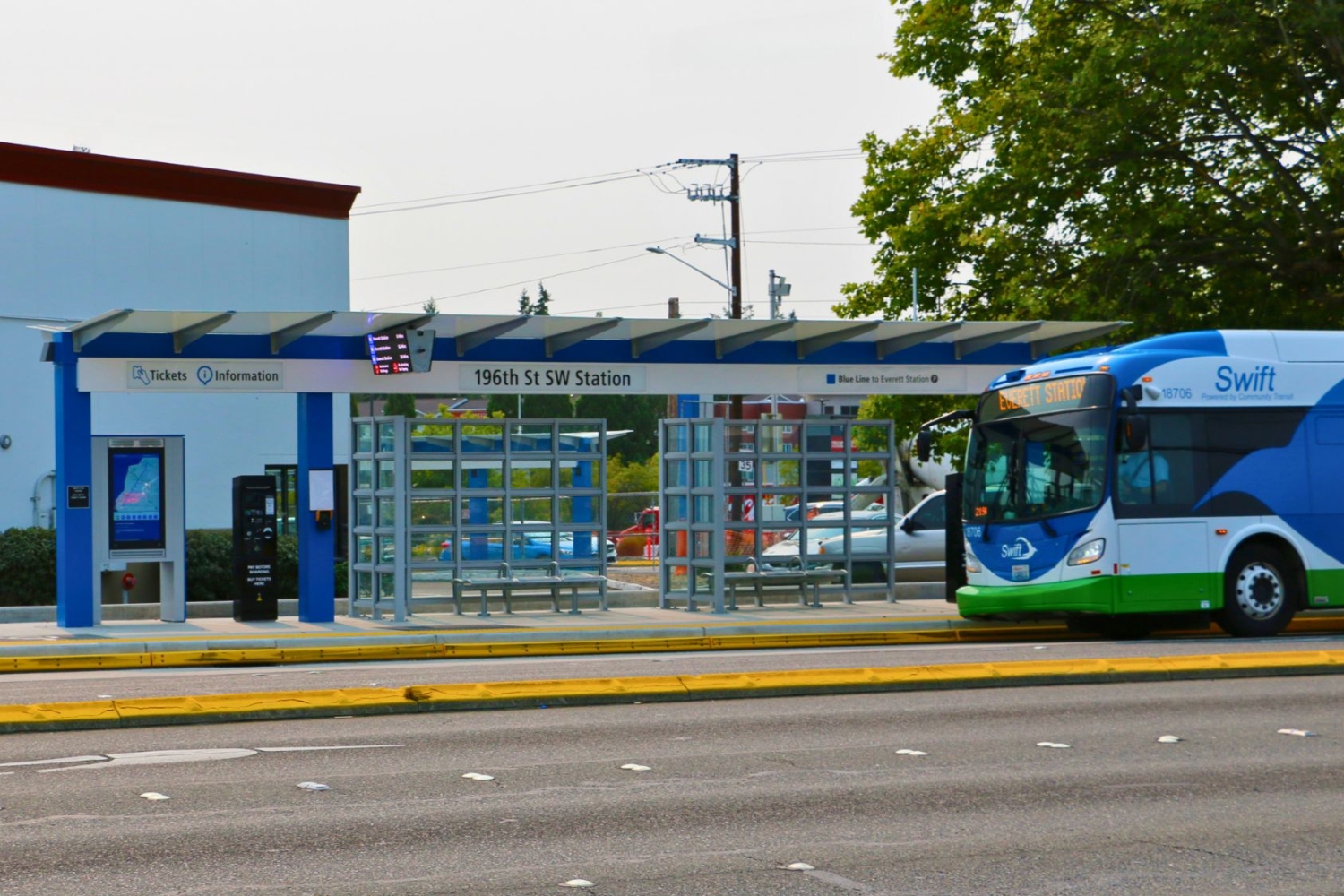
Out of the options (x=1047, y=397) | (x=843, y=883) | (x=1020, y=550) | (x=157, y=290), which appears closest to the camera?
(x=843, y=883)

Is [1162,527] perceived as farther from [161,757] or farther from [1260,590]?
[161,757]

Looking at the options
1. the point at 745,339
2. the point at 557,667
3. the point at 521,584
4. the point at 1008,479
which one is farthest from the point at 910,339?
the point at 557,667

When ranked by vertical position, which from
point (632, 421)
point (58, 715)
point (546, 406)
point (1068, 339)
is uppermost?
point (546, 406)

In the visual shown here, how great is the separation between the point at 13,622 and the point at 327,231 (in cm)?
1653

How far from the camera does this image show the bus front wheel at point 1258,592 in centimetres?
1652

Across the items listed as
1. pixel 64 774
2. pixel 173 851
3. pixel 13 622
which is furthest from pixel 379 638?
pixel 173 851

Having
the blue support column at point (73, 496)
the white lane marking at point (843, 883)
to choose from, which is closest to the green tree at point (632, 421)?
the blue support column at point (73, 496)

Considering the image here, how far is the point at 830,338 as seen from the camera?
794 inches

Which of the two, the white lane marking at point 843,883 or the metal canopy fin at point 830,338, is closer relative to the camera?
the white lane marking at point 843,883

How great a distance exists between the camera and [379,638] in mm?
16625

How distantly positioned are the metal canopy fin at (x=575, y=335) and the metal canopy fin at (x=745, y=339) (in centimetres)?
145

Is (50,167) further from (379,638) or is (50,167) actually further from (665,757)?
(665,757)

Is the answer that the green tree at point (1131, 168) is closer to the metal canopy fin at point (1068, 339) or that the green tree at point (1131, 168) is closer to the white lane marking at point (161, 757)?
the metal canopy fin at point (1068, 339)

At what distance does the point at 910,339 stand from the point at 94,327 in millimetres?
9797
